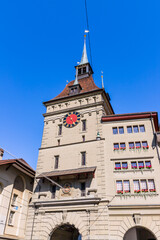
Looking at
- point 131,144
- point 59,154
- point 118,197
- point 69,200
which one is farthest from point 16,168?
point 131,144

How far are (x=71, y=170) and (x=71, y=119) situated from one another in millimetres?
9754

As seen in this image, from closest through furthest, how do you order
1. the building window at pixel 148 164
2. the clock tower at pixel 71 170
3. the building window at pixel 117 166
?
the clock tower at pixel 71 170, the building window at pixel 148 164, the building window at pixel 117 166

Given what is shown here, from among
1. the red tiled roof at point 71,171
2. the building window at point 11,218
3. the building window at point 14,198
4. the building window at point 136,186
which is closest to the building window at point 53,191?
the red tiled roof at point 71,171

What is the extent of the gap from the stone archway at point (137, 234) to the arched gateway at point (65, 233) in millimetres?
8472

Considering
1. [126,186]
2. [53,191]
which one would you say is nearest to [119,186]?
[126,186]

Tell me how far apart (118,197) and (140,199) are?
273cm

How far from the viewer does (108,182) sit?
2814 cm

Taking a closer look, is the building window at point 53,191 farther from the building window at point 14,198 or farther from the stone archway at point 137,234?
the stone archway at point 137,234

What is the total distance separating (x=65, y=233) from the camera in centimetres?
3297

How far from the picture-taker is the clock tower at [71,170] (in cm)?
2702

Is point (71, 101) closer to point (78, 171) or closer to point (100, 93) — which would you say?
point (100, 93)

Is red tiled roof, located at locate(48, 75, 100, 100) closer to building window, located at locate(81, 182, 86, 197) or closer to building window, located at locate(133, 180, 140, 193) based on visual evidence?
building window, located at locate(81, 182, 86, 197)

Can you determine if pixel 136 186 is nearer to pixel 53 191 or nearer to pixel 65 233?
pixel 53 191

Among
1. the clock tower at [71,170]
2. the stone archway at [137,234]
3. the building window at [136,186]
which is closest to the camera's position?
the building window at [136,186]
